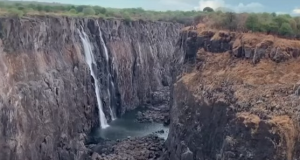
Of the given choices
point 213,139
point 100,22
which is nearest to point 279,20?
point 213,139

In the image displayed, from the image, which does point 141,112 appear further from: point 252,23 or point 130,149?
point 252,23

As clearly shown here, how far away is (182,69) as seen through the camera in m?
56.1

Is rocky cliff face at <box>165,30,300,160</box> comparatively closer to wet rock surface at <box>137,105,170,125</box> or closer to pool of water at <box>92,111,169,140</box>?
pool of water at <box>92,111,169,140</box>

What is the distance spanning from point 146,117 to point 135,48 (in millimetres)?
19200

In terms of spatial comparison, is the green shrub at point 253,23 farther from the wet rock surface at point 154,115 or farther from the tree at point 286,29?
the wet rock surface at point 154,115

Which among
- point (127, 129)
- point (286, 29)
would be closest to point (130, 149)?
point (127, 129)

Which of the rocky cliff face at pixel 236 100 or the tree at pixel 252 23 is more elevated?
the tree at pixel 252 23

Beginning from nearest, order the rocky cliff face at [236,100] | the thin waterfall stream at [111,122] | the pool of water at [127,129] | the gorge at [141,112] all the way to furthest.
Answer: the rocky cliff face at [236,100]
the gorge at [141,112]
the pool of water at [127,129]
the thin waterfall stream at [111,122]

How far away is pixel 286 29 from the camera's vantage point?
47.5m

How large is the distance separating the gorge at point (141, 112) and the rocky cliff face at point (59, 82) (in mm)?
136

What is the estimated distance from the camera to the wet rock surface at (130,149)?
174ft

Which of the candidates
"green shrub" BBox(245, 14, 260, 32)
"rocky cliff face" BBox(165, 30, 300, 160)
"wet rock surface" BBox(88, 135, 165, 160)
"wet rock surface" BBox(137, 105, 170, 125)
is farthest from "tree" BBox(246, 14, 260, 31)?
"wet rock surface" BBox(137, 105, 170, 125)

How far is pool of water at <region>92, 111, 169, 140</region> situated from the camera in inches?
2482

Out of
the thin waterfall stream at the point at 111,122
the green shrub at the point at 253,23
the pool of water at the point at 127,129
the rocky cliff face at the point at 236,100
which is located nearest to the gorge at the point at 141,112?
the rocky cliff face at the point at 236,100
